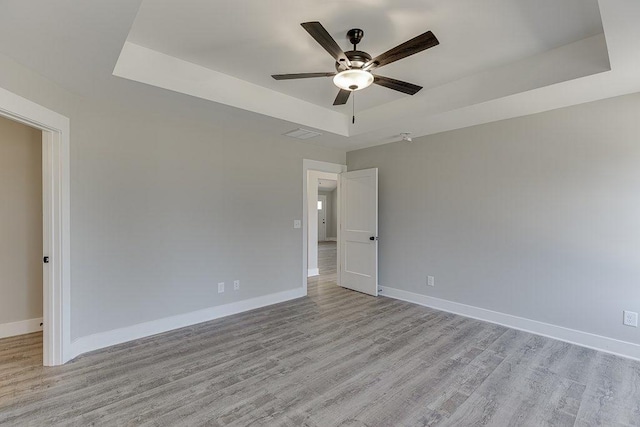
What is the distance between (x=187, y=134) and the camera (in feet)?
11.4

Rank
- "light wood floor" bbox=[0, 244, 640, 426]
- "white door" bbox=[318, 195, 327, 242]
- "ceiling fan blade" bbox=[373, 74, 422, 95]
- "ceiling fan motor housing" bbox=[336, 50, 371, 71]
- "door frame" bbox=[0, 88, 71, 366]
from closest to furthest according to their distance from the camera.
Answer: "light wood floor" bbox=[0, 244, 640, 426]
"ceiling fan motor housing" bbox=[336, 50, 371, 71]
"ceiling fan blade" bbox=[373, 74, 422, 95]
"door frame" bbox=[0, 88, 71, 366]
"white door" bbox=[318, 195, 327, 242]

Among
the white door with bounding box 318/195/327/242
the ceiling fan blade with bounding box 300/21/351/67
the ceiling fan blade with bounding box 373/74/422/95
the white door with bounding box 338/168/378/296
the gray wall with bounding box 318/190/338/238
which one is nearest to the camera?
the ceiling fan blade with bounding box 300/21/351/67

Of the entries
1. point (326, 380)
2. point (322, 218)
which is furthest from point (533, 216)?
point (322, 218)

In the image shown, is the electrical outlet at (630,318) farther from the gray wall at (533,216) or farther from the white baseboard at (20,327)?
the white baseboard at (20,327)

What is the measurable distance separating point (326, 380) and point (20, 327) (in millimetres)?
3369

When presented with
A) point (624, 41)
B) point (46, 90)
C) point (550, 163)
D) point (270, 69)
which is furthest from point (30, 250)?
point (550, 163)

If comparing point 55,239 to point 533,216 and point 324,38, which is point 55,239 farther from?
point 533,216

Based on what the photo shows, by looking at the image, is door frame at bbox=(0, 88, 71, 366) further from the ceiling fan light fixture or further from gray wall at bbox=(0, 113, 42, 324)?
the ceiling fan light fixture

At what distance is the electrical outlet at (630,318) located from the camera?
273 cm

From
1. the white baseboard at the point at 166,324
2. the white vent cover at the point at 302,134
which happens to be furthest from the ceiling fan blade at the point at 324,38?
the white baseboard at the point at 166,324

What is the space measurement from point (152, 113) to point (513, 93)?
3.67m

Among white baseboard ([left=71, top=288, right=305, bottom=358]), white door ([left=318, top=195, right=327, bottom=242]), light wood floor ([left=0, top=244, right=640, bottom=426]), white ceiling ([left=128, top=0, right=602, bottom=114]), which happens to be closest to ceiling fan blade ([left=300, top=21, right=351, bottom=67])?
white ceiling ([left=128, top=0, right=602, bottom=114])

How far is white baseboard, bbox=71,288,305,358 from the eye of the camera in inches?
110

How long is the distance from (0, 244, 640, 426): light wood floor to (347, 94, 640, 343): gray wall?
18.9 inches
